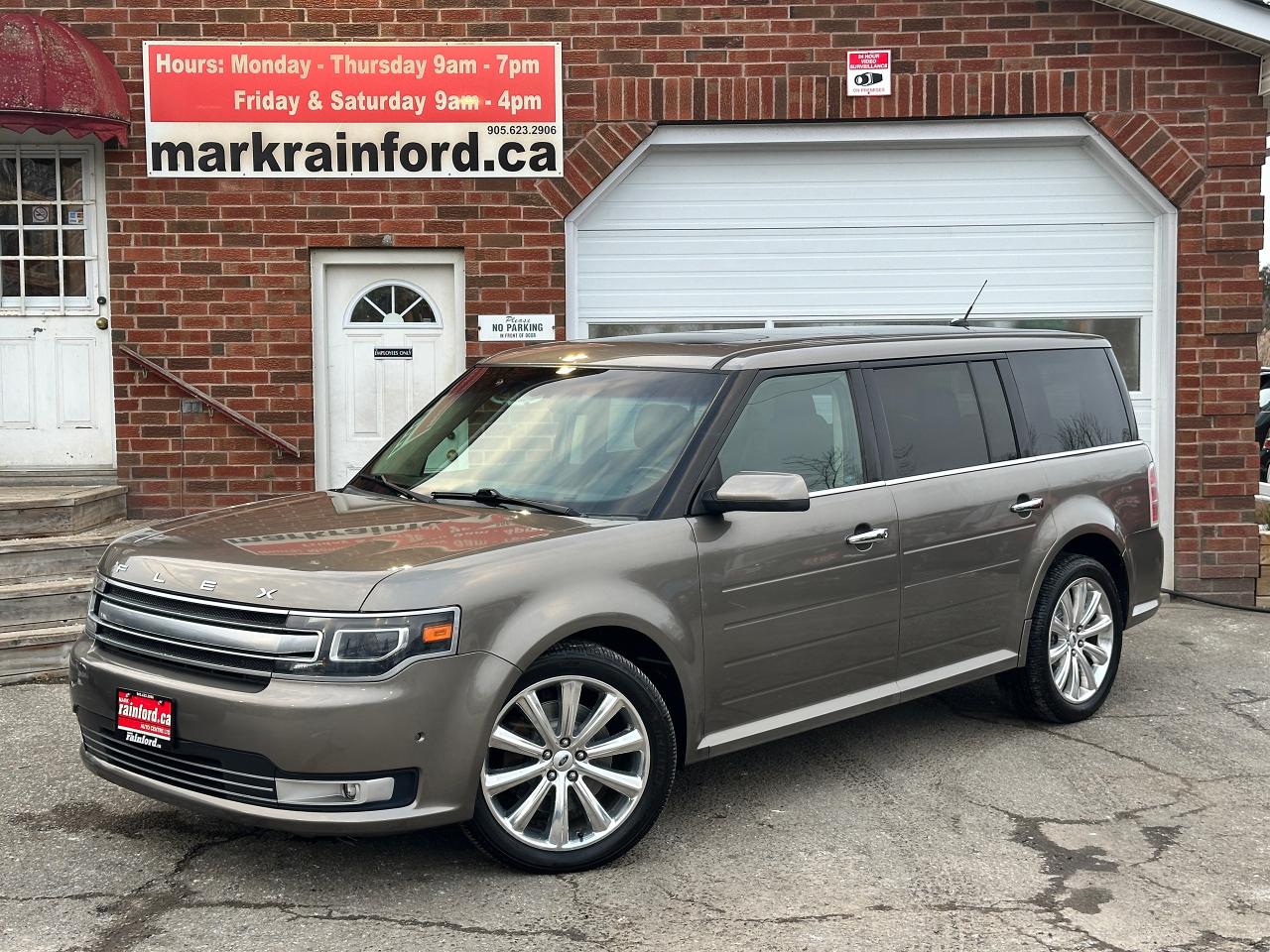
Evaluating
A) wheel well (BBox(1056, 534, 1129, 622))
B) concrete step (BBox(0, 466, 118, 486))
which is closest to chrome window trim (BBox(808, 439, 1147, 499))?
wheel well (BBox(1056, 534, 1129, 622))

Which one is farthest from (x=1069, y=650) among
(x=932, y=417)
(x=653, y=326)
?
(x=653, y=326)

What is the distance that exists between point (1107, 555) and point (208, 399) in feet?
19.9

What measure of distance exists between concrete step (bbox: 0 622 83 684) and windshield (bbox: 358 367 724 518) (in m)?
2.60

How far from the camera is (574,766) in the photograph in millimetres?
4664

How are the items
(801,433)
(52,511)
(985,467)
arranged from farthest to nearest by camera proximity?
1. (52,511)
2. (985,467)
3. (801,433)

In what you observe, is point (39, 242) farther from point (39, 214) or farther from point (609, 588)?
point (609, 588)

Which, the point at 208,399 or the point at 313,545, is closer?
the point at 313,545

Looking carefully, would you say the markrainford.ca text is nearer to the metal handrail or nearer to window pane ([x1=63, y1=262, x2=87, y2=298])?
window pane ([x1=63, y1=262, x2=87, y2=298])

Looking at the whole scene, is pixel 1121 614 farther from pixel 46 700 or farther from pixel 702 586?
pixel 46 700

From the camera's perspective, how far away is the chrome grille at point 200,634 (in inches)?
171

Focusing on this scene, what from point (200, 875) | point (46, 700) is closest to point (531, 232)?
point (46, 700)

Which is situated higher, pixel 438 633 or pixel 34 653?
pixel 438 633

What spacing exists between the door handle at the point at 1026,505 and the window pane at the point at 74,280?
6.82 m

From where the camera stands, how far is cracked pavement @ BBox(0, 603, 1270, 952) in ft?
14.0
